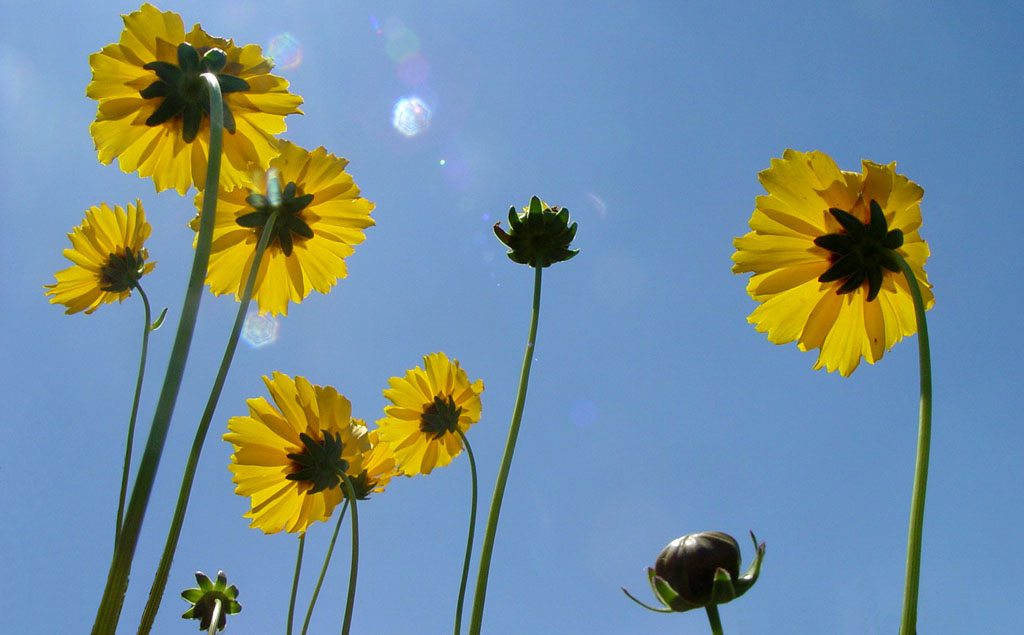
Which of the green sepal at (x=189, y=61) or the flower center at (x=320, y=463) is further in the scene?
the flower center at (x=320, y=463)

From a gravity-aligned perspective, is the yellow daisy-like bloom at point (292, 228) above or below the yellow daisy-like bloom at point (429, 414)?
below

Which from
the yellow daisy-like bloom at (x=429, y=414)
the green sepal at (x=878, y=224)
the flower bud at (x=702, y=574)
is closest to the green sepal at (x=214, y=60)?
the flower bud at (x=702, y=574)

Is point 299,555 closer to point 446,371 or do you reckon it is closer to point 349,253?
point 349,253

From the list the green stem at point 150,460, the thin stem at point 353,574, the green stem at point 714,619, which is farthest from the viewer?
the thin stem at point 353,574

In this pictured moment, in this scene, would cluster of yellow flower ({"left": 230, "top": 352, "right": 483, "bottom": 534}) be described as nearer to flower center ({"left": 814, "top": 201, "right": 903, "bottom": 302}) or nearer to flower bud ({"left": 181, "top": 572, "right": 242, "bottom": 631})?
flower bud ({"left": 181, "top": 572, "right": 242, "bottom": 631})

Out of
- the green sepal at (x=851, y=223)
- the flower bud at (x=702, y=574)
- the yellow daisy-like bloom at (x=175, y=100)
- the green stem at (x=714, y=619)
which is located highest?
the yellow daisy-like bloom at (x=175, y=100)

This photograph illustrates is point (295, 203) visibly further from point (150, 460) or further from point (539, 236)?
point (150, 460)

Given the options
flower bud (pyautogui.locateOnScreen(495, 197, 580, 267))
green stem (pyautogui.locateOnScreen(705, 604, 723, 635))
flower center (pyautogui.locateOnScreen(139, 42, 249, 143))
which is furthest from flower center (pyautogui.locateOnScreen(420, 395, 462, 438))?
green stem (pyautogui.locateOnScreen(705, 604, 723, 635))

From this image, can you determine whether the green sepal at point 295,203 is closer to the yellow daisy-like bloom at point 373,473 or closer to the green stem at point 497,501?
the green stem at point 497,501
